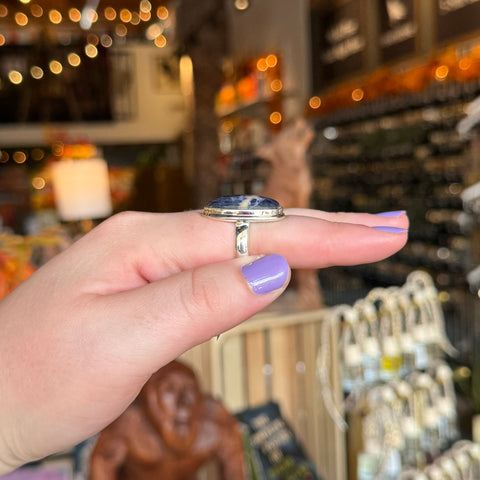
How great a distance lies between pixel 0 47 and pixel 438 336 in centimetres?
672

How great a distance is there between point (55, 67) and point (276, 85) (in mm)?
3068

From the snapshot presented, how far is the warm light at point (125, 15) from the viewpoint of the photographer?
7.03m

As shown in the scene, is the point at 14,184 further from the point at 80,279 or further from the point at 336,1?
the point at 80,279

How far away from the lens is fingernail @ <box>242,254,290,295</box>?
469mm

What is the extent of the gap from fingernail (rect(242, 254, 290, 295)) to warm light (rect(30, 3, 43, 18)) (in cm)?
682

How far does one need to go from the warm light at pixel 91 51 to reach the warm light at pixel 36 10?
656mm

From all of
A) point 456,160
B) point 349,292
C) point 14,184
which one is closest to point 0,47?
point 14,184

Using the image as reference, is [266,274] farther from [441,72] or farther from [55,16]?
[55,16]

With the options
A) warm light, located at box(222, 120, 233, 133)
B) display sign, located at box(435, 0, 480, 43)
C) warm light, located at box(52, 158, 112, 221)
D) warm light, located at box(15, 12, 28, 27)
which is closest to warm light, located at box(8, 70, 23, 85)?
warm light, located at box(15, 12, 28, 27)

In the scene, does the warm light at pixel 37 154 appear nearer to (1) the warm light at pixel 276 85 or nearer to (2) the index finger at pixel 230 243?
(1) the warm light at pixel 276 85

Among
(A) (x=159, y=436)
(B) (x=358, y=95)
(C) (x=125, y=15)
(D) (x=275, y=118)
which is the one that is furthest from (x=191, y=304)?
(C) (x=125, y=15)

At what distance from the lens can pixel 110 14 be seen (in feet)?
23.2

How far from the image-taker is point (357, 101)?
3873 millimetres

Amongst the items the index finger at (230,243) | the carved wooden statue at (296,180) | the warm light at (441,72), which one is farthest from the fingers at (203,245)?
the warm light at (441,72)
